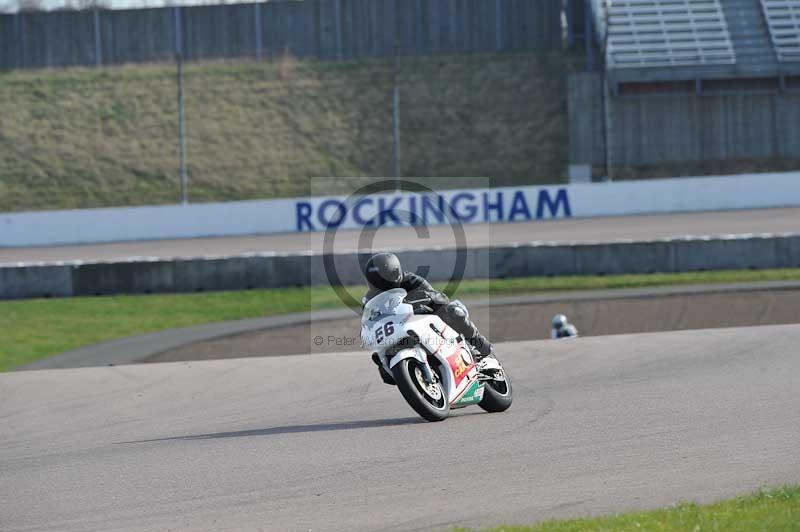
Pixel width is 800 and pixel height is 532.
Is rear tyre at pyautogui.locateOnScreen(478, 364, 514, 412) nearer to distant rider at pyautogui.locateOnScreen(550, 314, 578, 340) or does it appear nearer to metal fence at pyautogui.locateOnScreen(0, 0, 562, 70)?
distant rider at pyautogui.locateOnScreen(550, 314, 578, 340)

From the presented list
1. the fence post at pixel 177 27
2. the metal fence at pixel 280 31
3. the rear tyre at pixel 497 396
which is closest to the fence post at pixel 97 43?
the metal fence at pixel 280 31

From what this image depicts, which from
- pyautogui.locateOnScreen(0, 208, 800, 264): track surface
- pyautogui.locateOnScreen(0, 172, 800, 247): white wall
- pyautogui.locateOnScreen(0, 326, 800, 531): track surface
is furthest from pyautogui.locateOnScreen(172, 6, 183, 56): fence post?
pyautogui.locateOnScreen(0, 326, 800, 531): track surface

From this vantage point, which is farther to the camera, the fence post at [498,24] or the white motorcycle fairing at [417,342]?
the fence post at [498,24]

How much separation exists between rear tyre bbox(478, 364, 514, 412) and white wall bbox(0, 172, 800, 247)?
84.2ft

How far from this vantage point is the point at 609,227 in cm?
3319

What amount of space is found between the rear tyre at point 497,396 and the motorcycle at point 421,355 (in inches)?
3.4

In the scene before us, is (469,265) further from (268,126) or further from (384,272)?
(268,126)

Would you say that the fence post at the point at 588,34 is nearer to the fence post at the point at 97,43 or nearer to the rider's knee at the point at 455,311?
the fence post at the point at 97,43

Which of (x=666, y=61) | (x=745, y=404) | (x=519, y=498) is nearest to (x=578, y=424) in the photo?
(x=745, y=404)

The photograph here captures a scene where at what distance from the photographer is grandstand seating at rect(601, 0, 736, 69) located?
43.9 meters

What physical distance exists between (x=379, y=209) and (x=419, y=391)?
87.9ft

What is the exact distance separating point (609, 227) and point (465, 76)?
16.0 meters

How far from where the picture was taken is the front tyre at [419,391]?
29.5 ft

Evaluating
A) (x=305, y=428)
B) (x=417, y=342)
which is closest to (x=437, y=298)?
(x=417, y=342)
